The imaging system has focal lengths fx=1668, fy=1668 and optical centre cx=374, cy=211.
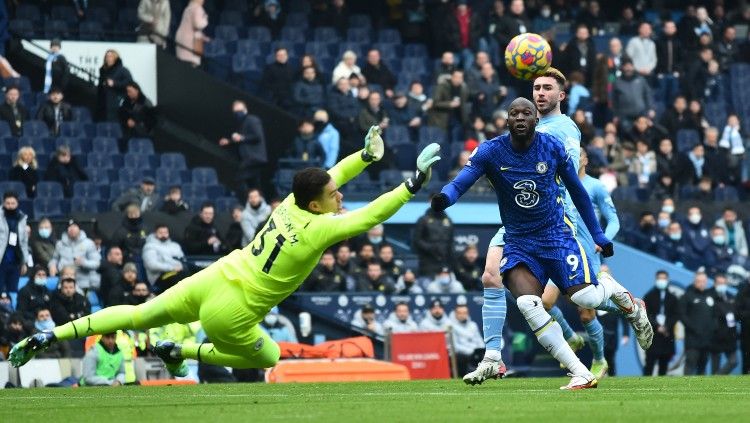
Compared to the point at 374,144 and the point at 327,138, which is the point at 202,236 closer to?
the point at 327,138

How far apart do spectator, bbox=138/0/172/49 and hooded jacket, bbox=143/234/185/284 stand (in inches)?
228

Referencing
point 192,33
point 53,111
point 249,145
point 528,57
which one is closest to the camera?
point 528,57

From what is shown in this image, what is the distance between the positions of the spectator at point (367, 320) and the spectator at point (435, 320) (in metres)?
0.62

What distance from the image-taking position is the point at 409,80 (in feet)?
99.4

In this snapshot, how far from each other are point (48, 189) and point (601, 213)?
423 inches

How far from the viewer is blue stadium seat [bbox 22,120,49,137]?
25312mm

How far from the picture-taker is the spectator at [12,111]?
25.1 metres

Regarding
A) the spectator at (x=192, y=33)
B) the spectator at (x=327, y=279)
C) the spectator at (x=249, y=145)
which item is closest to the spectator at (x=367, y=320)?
the spectator at (x=327, y=279)

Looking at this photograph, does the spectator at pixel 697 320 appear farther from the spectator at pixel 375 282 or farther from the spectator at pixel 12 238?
the spectator at pixel 12 238

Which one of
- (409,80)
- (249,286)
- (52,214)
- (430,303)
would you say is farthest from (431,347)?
(249,286)

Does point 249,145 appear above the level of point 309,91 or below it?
below

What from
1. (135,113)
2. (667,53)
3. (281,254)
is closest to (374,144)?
(281,254)

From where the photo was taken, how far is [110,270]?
22.5m

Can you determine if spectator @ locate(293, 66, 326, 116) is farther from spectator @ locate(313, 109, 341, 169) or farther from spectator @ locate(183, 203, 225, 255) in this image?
spectator @ locate(183, 203, 225, 255)
